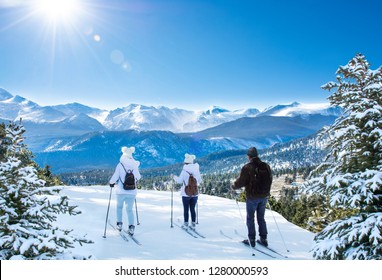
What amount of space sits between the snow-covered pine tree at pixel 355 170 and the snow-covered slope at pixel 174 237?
8.76 ft

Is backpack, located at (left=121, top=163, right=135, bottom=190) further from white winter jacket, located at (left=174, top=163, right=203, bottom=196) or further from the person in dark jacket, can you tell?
the person in dark jacket

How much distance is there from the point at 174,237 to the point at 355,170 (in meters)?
6.12

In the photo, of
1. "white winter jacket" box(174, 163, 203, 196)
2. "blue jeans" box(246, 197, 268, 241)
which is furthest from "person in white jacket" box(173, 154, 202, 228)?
"blue jeans" box(246, 197, 268, 241)

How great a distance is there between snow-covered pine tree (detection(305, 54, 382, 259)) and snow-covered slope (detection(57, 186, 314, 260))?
2.67 meters

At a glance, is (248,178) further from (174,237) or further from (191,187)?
(174,237)

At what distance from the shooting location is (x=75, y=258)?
5.45m

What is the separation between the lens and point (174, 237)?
409 inches

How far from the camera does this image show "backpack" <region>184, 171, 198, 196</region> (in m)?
10.9

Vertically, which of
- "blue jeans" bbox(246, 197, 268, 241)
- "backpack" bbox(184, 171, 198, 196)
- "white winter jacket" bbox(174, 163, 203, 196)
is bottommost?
"blue jeans" bbox(246, 197, 268, 241)

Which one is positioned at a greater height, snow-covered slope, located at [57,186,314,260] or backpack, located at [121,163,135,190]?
backpack, located at [121,163,135,190]

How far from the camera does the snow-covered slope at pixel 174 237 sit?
8.43 m

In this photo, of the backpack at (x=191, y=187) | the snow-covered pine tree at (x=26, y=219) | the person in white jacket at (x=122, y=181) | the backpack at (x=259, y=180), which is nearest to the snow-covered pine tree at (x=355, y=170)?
the backpack at (x=259, y=180)
